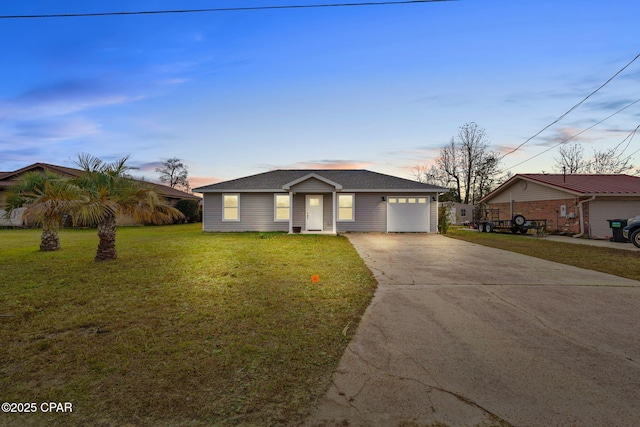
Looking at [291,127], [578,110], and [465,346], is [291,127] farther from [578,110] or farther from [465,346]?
[465,346]

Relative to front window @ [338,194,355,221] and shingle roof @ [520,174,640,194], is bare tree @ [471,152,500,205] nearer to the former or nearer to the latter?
shingle roof @ [520,174,640,194]

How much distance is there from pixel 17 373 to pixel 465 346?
4.54 m

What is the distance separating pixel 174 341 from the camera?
3.54 m

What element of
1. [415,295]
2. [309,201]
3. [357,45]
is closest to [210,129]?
[309,201]

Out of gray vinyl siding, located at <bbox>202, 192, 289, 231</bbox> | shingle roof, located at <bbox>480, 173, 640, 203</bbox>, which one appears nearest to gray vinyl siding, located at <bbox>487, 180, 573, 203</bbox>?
shingle roof, located at <bbox>480, 173, 640, 203</bbox>

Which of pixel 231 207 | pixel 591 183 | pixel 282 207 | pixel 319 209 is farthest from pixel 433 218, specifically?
pixel 231 207

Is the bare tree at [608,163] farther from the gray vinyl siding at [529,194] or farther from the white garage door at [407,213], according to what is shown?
the white garage door at [407,213]

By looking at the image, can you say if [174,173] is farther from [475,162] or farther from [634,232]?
[634,232]

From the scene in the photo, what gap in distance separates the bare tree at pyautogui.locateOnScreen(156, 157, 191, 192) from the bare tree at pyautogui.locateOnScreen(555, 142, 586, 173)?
51556mm

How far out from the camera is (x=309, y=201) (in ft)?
59.6

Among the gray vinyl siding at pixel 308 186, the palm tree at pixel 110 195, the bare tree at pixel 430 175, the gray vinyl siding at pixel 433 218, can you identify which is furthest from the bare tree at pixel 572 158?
the palm tree at pixel 110 195

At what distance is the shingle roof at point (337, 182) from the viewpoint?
1795cm

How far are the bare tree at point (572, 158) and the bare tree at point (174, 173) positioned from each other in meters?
51.6

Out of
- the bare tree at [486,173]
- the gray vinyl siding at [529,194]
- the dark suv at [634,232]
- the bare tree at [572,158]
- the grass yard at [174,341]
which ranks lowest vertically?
the grass yard at [174,341]
